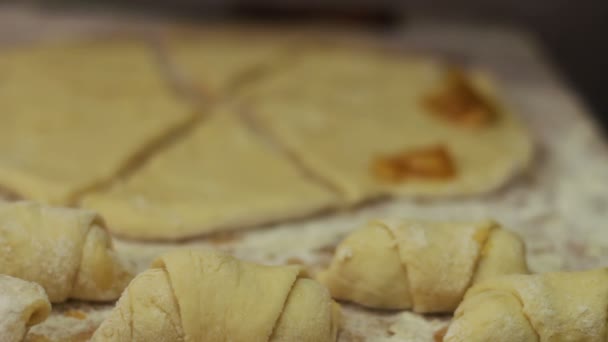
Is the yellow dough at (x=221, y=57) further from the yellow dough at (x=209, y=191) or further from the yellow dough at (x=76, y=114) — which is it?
the yellow dough at (x=209, y=191)

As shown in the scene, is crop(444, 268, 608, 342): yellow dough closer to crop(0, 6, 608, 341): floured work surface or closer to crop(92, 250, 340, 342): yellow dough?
crop(0, 6, 608, 341): floured work surface

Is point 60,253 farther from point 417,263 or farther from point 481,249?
point 481,249

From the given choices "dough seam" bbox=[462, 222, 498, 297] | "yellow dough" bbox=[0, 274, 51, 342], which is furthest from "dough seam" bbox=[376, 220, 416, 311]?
"yellow dough" bbox=[0, 274, 51, 342]

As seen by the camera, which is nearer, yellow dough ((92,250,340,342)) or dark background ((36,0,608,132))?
yellow dough ((92,250,340,342))

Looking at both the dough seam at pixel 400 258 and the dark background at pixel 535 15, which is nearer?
the dough seam at pixel 400 258

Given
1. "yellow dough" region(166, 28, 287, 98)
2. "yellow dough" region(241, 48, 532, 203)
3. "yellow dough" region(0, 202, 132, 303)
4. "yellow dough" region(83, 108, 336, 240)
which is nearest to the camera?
"yellow dough" region(0, 202, 132, 303)

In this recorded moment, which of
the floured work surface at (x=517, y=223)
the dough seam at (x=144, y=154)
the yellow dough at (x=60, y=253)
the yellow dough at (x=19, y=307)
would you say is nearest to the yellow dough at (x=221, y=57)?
the dough seam at (x=144, y=154)

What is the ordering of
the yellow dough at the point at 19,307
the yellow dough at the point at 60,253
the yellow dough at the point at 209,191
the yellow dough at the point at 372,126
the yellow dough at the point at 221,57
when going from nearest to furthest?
the yellow dough at the point at 19,307
the yellow dough at the point at 60,253
the yellow dough at the point at 209,191
the yellow dough at the point at 372,126
the yellow dough at the point at 221,57
